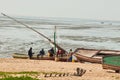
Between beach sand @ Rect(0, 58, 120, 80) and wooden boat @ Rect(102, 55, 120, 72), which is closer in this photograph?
beach sand @ Rect(0, 58, 120, 80)

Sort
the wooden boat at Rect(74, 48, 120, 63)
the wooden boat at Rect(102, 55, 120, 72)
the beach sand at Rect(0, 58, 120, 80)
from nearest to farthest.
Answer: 1. the beach sand at Rect(0, 58, 120, 80)
2. the wooden boat at Rect(102, 55, 120, 72)
3. the wooden boat at Rect(74, 48, 120, 63)

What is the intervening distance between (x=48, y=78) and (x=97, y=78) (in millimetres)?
3804

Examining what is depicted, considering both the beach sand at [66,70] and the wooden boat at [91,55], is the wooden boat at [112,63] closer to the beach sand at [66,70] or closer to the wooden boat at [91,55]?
the beach sand at [66,70]

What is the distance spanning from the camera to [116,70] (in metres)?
26.1

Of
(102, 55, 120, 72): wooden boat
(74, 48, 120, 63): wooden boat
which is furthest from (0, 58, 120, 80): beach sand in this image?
(74, 48, 120, 63): wooden boat

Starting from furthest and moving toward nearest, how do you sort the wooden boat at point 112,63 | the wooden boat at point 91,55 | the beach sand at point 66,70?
1. the wooden boat at point 91,55
2. the wooden boat at point 112,63
3. the beach sand at point 66,70

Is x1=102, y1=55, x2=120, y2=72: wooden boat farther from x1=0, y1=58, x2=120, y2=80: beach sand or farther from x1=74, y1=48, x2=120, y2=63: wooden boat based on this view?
x1=74, y1=48, x2=120, y2=63: wooden boat

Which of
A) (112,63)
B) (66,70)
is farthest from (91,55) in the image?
(66,70)

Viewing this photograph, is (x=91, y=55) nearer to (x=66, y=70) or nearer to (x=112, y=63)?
(x=112, y=63)

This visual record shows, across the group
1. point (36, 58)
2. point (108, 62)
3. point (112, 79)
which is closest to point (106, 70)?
point (108, 62)

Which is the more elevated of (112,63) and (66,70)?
(112,63)

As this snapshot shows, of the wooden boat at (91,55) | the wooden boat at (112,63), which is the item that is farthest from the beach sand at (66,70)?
the wooden boat at (91,55)

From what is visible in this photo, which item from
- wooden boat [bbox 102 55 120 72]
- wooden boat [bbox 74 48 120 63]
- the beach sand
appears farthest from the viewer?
wooden boat [bbox 74 48 120 63]

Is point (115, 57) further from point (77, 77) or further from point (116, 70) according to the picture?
point (77, 77)
